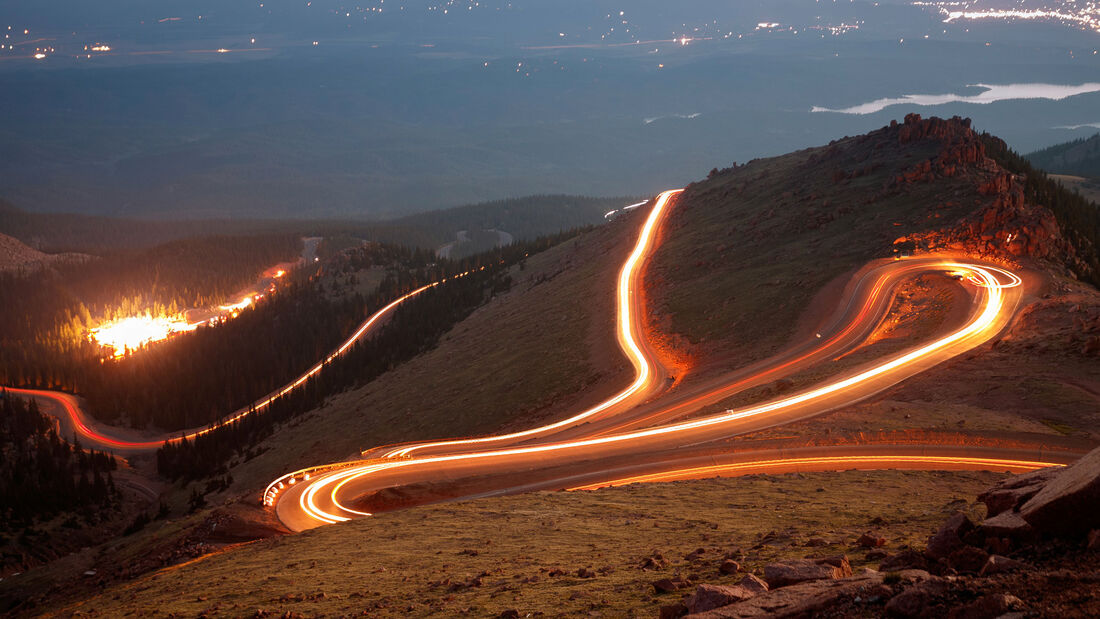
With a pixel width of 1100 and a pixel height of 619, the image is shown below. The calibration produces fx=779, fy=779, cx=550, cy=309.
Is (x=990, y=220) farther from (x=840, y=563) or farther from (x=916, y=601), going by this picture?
(x=916, y=601)

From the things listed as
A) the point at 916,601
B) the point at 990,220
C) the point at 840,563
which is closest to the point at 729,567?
the point at 840,563

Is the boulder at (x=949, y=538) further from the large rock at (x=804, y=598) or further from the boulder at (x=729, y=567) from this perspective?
the boulder at (x=729, y=567)

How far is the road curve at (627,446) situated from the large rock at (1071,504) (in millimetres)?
23394

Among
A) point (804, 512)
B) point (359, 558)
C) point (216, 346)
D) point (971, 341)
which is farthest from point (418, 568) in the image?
point (216, 346)

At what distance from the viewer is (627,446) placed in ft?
145

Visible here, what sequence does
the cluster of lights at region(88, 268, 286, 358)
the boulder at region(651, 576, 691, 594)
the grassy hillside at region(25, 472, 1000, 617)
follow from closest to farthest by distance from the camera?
the boulder at region(651, 576, 691, 594) < the grassy hillside at region(25, 472, 1000, 617) < the cluster of lights at region(88, 268, 286, 358)

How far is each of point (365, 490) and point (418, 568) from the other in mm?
18597

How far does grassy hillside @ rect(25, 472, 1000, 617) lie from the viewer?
19984 mm

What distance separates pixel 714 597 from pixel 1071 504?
256 inches

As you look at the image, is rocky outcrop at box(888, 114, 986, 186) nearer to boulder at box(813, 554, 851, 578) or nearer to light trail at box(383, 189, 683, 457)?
light trail at box(383, 189, 683, 457)

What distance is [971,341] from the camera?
166ft

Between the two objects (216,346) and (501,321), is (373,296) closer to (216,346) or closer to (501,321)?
(216,346)

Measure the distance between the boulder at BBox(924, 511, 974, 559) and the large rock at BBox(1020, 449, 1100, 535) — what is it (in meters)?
1.16

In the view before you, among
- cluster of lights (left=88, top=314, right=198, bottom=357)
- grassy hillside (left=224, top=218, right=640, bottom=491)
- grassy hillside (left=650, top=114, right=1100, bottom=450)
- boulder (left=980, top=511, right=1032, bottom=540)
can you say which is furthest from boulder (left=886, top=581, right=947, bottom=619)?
cluster of lights (left=88, top=314, right=198, bottom=357)
